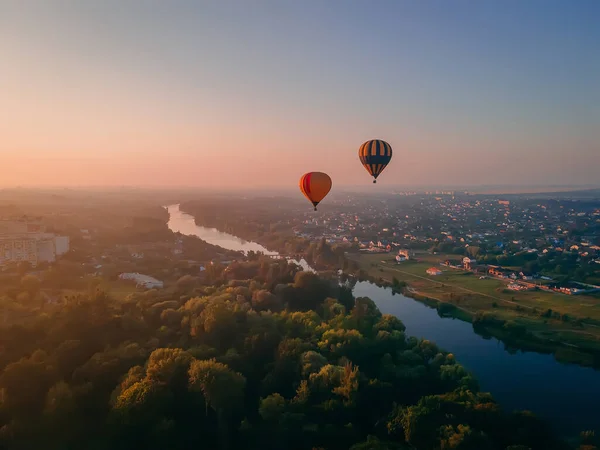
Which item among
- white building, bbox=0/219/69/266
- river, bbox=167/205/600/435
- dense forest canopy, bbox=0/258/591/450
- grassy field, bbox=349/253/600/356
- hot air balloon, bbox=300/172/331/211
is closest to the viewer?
dense forest canopy, bbox=0/258/591/450

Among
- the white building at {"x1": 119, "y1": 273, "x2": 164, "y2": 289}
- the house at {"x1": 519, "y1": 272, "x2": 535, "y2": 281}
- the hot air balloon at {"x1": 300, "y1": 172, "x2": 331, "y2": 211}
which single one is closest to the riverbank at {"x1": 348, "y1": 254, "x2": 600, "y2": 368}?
the house at {"x1": 519, "y1": 272, "x2": 535, "y2": 281}

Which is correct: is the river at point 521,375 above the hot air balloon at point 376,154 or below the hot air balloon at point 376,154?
below

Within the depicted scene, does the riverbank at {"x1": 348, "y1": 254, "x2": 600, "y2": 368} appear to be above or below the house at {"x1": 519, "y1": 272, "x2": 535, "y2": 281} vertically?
below

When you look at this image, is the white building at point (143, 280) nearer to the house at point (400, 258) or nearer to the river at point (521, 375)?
the river at point (521, 375)

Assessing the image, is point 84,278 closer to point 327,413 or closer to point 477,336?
point 327,413

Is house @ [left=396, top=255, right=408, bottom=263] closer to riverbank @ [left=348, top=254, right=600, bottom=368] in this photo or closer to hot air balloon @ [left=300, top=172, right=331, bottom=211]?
riverbank @ [left=348, top=254, right=600, bottom=368]

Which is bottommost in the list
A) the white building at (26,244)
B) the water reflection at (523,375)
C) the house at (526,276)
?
the water reflection at (523,375)

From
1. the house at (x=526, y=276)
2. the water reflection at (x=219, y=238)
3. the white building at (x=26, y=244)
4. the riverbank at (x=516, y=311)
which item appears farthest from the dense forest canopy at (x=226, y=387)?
the water reflection at (x=219, y=238)
